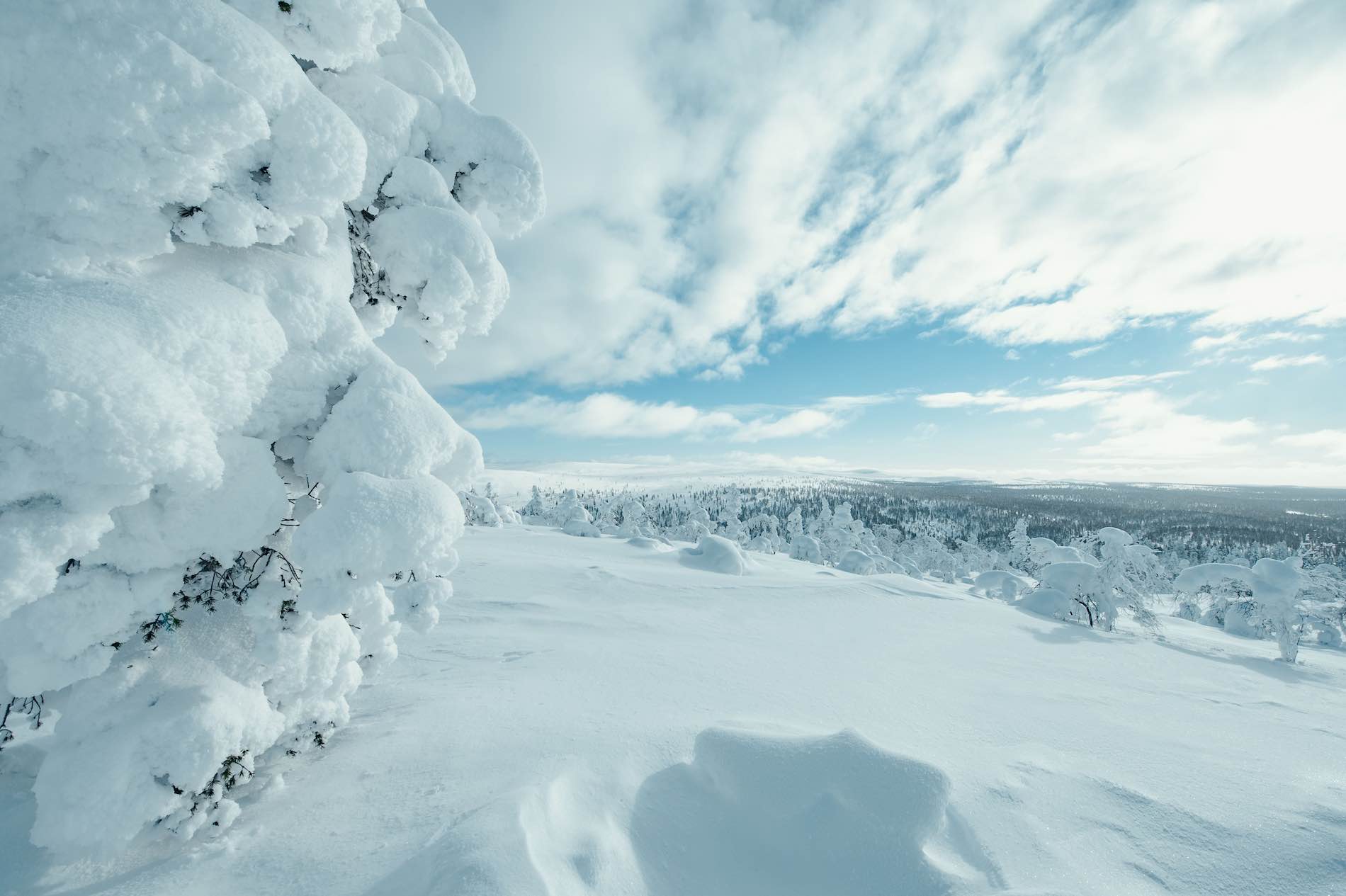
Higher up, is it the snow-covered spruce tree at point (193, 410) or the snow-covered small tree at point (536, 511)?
the snow-covered spruce tree at point (193, 410)

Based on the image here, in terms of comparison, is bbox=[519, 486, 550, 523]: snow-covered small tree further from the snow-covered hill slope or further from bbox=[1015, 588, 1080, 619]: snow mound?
the snow-covered hill slope

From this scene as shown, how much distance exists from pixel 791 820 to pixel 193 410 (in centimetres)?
439

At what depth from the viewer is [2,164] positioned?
2.72m

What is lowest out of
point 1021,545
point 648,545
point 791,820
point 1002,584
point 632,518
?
point 1021,545

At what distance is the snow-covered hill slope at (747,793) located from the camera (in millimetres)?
2850

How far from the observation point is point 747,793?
3.44 meters

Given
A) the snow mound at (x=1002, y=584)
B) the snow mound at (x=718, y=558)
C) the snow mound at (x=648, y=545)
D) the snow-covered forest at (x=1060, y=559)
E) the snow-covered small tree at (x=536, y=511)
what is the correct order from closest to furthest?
the snow-covered forest at (x=1060, y=559)
the snow mound at (x=718, y=558)
the snow mound at (x=648, y=545)
the snow mound at (x=1002, y=584)
the snow-covered small tree at (x=536, y=511)

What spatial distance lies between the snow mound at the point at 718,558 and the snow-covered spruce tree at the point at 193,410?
12956 mm

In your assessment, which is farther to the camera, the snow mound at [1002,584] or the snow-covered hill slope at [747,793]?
the snow mound at [1002,584]

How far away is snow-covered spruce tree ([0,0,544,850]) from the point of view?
2506 mm

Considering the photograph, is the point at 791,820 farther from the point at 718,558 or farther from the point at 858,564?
the point at 858,564

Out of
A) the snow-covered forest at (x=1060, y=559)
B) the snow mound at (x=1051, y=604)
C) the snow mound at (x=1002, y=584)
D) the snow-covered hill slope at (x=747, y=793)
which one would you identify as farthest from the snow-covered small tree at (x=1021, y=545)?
the snow-covered hill slope at (x=747, y=793)

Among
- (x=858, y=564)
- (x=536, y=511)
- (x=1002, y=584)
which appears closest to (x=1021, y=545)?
(x=1002, y=584)

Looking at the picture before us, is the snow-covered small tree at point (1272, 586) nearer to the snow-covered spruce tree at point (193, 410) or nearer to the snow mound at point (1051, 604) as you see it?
the snow mound at point (1051, 604)
